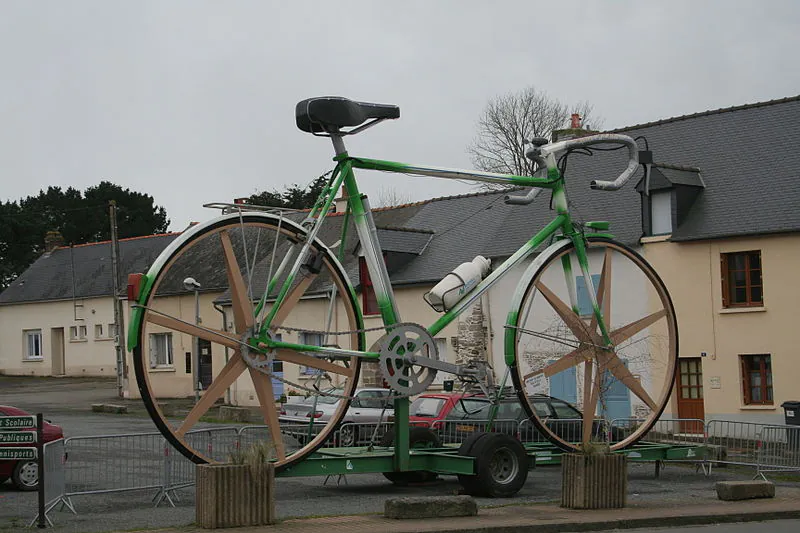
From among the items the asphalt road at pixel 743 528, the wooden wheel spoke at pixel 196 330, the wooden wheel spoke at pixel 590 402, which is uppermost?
the wooden wheel spoke at pixel 196 330

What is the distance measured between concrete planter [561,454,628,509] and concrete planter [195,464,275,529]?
11.7ft

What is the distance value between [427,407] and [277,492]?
18.6 ft

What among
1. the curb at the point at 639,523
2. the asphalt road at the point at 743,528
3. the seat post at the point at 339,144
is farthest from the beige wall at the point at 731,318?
the seat post at the point at 339,144

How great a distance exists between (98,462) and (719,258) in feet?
57.6

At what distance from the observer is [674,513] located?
13273mm

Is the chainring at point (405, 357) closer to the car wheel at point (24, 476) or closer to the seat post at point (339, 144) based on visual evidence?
the seat post at point (339, 144)

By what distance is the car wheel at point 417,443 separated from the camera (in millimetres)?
16906

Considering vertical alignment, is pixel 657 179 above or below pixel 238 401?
above

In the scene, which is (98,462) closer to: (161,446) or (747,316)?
(161,446)

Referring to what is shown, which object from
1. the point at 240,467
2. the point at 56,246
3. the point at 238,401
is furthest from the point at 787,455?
the point at 56,246

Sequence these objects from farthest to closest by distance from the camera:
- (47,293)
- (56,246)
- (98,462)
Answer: (56,246)
(47,293)
(98,462)

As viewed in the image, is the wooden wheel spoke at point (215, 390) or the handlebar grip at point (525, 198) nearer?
the wooden wheel spoke at point (215, 390)

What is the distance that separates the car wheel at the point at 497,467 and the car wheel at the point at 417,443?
5.56ft

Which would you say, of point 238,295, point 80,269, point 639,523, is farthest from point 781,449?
point 80,269
